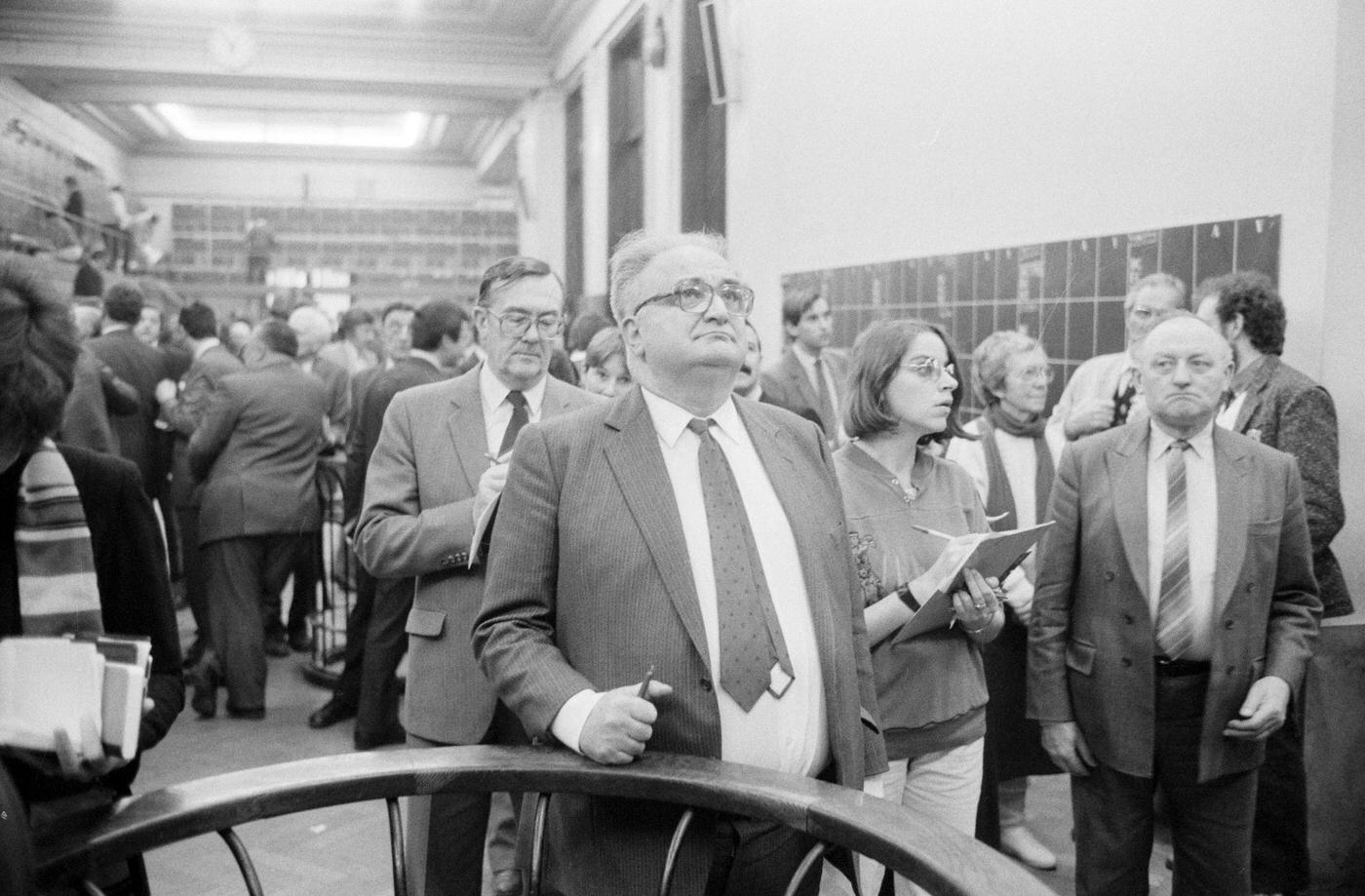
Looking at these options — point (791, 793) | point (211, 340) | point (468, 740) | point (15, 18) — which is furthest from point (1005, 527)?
point (15, 18)

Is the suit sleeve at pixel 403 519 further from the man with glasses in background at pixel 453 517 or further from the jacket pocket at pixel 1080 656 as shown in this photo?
the jacket pocket at pixel 1080 656

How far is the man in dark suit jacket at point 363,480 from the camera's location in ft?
14.2

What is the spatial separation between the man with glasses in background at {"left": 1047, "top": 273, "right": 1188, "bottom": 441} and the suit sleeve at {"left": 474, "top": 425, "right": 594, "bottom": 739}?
2.15m

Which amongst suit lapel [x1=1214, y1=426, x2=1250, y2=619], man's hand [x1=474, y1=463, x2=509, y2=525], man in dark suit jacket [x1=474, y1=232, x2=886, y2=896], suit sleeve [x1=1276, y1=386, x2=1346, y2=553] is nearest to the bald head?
suit lapel [x1=1214, y1=426, x2=1250, y2=619]

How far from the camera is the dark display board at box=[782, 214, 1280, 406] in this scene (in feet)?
12.1

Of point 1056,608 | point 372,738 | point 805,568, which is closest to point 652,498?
point 805,568

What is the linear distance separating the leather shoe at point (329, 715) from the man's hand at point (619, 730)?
369 centimetres

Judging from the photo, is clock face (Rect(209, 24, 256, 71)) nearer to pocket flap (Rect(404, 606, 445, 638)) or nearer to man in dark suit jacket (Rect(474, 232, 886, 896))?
pocket flap (Rect(404, 606, 445, 638))

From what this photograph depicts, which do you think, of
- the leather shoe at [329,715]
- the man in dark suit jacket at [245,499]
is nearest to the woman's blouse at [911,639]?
the leather shoe at [329,715]

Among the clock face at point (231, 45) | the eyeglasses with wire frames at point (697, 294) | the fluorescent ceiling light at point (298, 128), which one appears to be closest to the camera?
the eyeglasses with wire frames at point (697, 294)

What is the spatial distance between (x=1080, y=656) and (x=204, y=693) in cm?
385

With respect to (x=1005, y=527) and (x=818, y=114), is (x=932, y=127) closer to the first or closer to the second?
(x=818, y=114)

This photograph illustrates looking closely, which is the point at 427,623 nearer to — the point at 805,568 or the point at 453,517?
the point at 453,517

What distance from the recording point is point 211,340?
6586 mm
